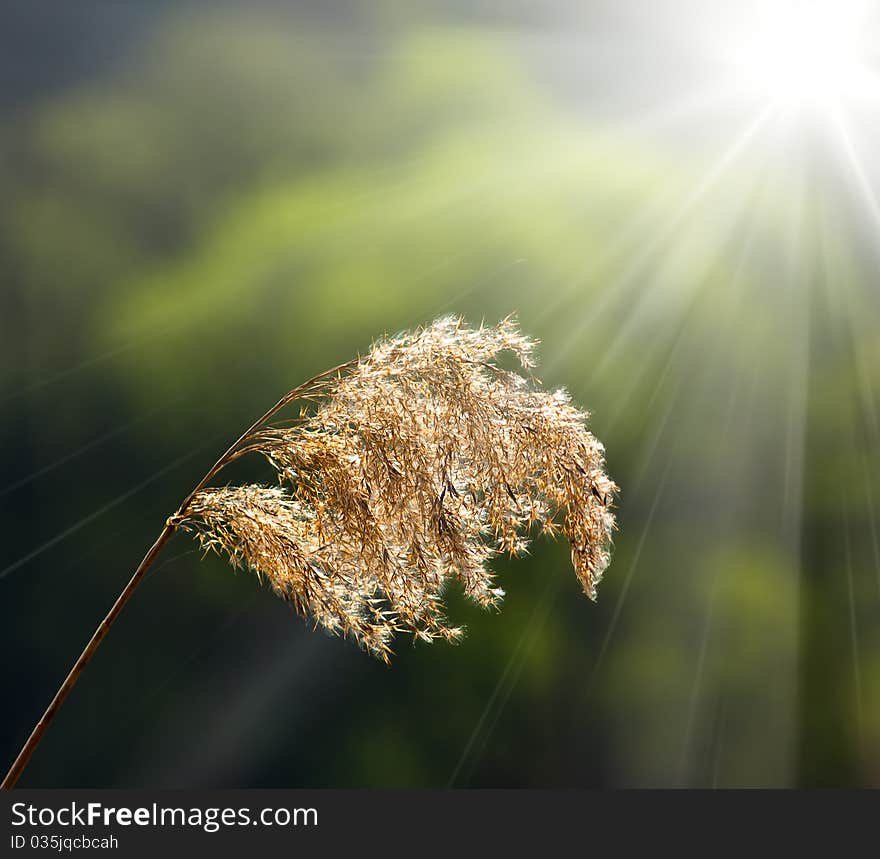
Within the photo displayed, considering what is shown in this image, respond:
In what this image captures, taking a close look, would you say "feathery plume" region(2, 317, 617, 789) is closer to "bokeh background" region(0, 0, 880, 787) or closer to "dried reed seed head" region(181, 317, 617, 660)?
"dried reed seed head" region(181, 317, 617, 660)

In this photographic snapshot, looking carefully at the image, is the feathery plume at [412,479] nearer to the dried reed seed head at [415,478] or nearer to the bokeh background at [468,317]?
the dried reed seed head at [415,478]

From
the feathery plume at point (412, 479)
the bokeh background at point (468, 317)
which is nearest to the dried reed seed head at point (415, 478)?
the feathery plume at point (412, 479)

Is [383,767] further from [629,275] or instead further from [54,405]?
[629,275]

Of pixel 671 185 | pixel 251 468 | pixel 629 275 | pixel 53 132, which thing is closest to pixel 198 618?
pixel 251 468

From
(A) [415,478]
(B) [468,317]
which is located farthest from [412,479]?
(B) [468,317]

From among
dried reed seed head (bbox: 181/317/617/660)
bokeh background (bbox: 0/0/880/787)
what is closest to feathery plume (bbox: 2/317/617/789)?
dried reed seed head (bbox: 181/317/617/660)

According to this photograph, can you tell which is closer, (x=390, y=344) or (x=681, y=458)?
(x=390, y=344)

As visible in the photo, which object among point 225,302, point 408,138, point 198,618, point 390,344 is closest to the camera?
point 390,344
